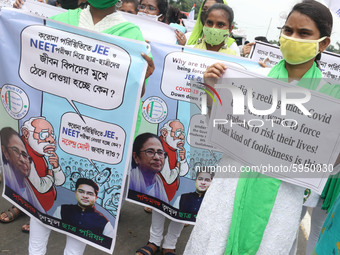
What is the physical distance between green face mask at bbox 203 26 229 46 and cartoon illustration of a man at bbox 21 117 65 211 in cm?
166

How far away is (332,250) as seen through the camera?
59.2 inches

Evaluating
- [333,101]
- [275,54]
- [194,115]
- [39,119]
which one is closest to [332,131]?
[333,101]

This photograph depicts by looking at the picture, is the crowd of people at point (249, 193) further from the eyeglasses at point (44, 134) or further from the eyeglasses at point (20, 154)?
the eyeglasses at point (44, 134)

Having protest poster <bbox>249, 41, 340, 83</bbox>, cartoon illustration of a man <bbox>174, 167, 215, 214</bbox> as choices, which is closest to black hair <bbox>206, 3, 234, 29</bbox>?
protest poster <bbox>249, 41, 340, 83</bbox>

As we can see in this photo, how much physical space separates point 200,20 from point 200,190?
188 centimetres

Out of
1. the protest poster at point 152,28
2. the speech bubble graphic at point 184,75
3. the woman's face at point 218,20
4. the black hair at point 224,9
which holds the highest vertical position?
the black hair at point 224,9

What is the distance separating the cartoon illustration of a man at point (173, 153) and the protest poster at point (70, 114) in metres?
0.77

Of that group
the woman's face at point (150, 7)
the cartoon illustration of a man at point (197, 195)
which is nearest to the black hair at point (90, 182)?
the cartoon illustration of a man at point (197, 195)

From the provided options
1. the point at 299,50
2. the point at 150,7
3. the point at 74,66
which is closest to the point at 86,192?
the point at 74,66

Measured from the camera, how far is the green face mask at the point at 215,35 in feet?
10.4

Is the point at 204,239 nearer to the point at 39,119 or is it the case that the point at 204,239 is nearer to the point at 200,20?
the point at 39,119

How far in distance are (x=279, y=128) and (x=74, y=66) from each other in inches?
47.4

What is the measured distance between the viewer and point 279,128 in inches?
68.5

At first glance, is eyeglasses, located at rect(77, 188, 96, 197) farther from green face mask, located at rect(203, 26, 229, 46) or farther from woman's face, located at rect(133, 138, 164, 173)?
green face mask, located at rect(203, 26, 229, 46)
